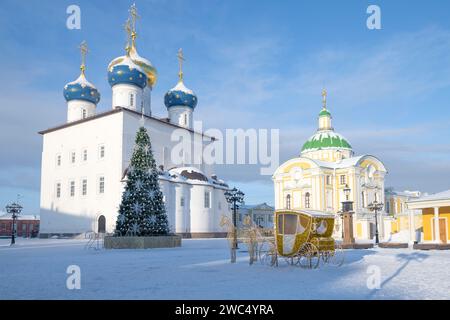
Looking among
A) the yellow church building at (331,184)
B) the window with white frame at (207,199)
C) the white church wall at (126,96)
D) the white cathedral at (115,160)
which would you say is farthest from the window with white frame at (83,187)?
the yellow church building at (331,184)

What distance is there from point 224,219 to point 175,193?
28073mm

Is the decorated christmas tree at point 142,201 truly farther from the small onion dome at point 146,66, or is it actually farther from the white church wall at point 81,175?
the small onion dome at point 146,66

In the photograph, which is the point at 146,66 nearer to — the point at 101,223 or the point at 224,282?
the point at 101,223

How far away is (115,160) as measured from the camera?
139 ft

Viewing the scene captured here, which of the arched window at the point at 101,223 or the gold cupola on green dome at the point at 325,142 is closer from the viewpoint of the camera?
the arched window at the point at 101,223

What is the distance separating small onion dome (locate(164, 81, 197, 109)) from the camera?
5228cm

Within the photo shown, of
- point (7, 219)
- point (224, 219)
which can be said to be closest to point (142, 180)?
point (224, 219)

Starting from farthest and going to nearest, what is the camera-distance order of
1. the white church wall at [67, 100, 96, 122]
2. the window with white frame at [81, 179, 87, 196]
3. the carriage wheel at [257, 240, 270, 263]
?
the white church wall at [67, 100, 96, 122] < the window with white frame at [81, 179, 87, 196] < the carriage wheel at [257, 240, 270, 263]

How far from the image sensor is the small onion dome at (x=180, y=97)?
5228 centimetres

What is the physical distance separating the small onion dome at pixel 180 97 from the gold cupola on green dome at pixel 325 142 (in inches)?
691

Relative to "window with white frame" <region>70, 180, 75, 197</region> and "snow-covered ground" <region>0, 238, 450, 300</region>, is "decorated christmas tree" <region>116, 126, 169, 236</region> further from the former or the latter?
"window with white frame" <region>70, 180, 75, 197</region>

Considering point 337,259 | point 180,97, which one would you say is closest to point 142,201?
point 337,259

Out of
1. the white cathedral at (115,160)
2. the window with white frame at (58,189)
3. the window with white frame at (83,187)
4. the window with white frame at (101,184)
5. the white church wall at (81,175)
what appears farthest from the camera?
the window with white frame at (58,189)

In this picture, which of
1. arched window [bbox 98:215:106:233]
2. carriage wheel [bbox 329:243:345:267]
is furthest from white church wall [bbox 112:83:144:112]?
carriage wheel [bbox 329:243:345:267]
